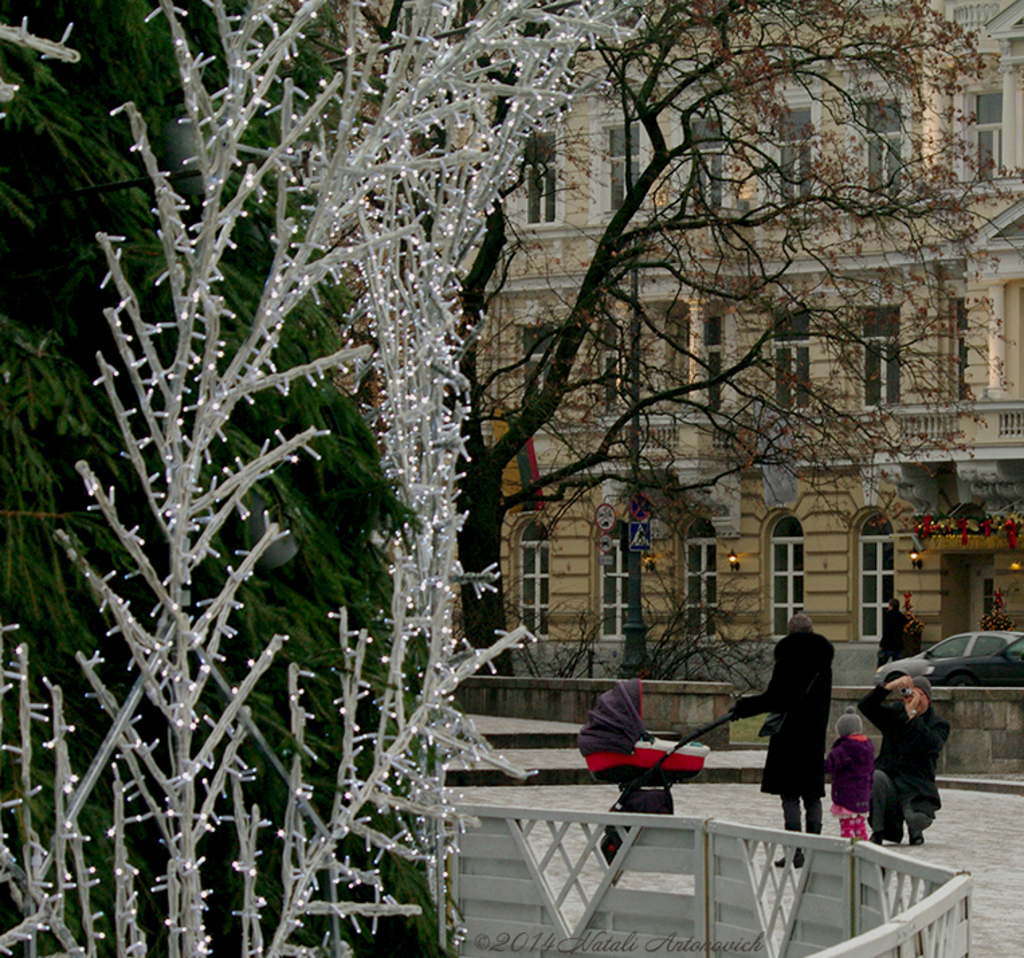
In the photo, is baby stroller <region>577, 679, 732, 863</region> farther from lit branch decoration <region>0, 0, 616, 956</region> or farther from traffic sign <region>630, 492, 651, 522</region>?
traffic sign <region>630, 492, 651, 522</region>

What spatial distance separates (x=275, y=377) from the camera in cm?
410

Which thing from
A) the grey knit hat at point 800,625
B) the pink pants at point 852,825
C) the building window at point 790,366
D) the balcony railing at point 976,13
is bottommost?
the pink pants at point 852,825

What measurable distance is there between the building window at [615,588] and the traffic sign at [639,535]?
13822mm

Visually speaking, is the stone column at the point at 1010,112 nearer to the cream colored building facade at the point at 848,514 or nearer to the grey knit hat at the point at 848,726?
the cream colored building facade at the point at 848,514

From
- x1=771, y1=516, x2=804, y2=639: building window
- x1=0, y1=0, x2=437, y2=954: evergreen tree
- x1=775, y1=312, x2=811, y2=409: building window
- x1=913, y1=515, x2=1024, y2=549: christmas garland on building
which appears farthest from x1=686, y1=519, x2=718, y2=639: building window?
x1=0, y1=0, x2=437, y2=954: evergreen tree

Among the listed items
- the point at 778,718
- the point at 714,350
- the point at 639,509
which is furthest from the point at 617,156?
the point at 778,718

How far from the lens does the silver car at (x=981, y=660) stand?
3167cm

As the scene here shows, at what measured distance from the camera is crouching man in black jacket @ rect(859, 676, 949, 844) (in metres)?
14.0

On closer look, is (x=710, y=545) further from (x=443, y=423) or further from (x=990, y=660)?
(x=443, y=423)

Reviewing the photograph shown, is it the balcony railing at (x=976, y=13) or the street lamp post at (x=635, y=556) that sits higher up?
the balcony railing at (x=976, y=13)

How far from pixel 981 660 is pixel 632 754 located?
2128cm


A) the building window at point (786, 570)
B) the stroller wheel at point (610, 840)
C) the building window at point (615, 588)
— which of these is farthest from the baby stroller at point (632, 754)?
the building window at point (786, 570)

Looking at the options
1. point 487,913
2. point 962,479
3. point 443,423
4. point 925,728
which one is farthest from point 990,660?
point 443,423

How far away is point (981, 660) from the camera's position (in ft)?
105
